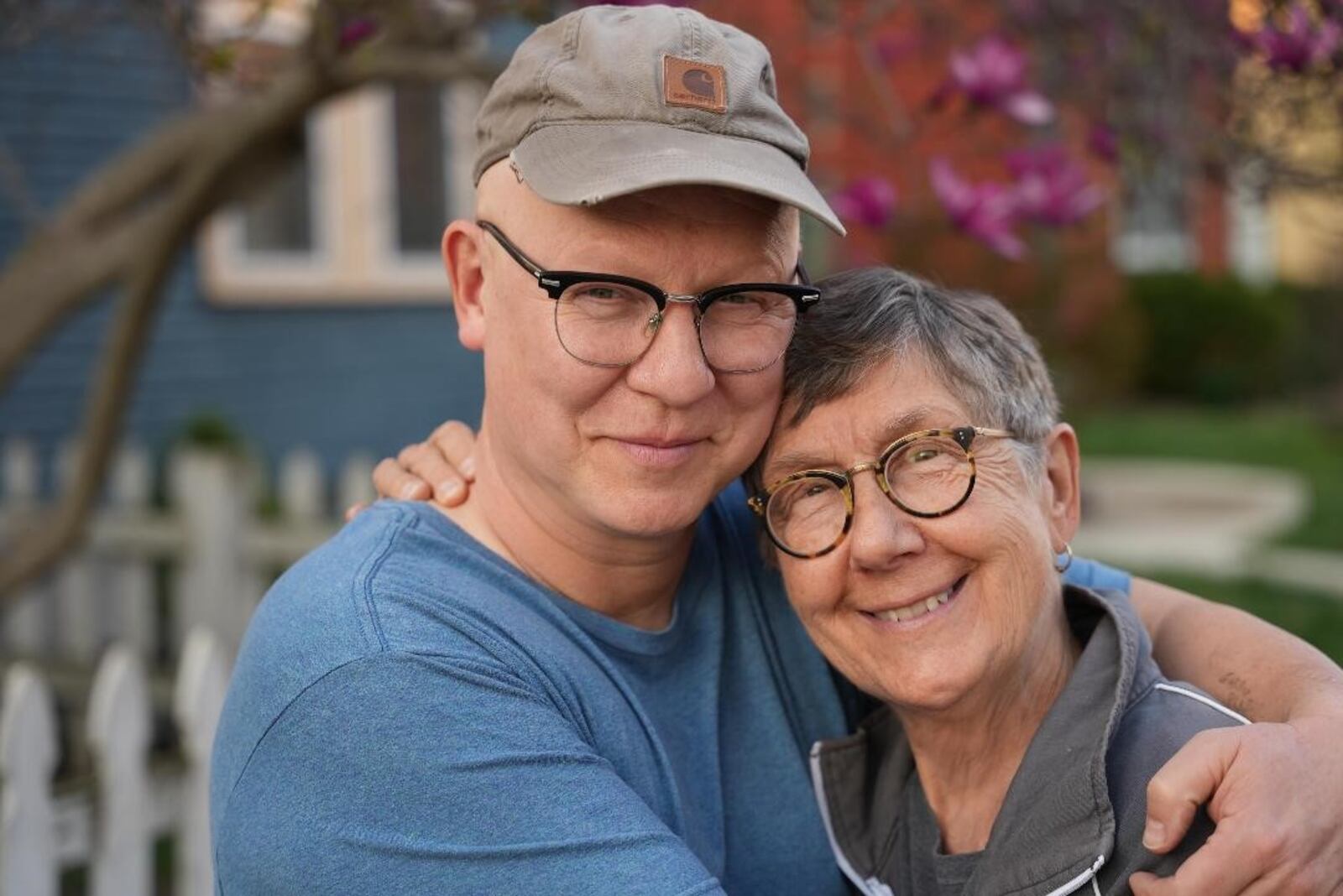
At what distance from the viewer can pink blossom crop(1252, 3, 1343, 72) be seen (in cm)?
323

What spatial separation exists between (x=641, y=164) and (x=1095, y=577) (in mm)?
1119

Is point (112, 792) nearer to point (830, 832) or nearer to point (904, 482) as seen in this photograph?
point (830, 832)

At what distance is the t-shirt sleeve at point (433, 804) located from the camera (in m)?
1.70

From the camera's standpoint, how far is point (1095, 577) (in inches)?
98.5

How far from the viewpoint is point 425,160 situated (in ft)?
34.0

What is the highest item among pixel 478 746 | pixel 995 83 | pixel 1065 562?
pixel 995 83

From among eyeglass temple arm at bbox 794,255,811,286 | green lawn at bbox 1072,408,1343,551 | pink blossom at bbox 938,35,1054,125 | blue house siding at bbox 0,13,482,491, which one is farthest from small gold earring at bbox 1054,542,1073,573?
green lawn at bbox 1072,408,1343,551

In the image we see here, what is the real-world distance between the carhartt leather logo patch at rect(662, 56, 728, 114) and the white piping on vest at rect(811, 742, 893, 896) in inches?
38.1

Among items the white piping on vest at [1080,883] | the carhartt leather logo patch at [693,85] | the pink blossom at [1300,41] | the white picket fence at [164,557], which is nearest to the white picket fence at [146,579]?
the white picket fence at [164,557]

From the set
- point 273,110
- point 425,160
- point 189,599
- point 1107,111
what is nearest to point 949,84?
point 1107,111

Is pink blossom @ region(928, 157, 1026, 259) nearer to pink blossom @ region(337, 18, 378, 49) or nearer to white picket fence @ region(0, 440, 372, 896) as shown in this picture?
pink blossom @ region(337, 18, 378, 49)

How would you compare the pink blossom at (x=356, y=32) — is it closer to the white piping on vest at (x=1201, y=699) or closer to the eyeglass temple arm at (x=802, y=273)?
the eyeglass temple arm at (x=802, y=273)

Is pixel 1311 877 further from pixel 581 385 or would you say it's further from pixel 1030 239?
pixel 1030 239

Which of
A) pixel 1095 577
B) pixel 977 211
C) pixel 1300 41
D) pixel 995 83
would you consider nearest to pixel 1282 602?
pixel 977 211
